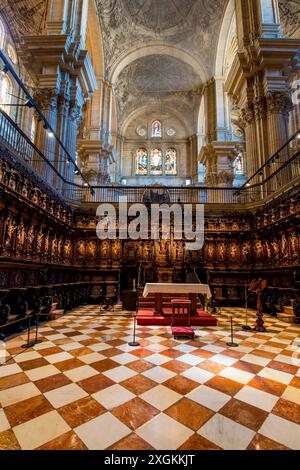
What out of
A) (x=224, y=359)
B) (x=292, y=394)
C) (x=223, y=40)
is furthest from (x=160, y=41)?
(x=292, y=394)

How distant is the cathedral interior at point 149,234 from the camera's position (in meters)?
2.10

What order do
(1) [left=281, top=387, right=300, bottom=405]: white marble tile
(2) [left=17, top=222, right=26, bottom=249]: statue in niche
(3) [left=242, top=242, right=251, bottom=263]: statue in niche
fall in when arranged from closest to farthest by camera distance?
(1) [left=281, top=387, right=300, bottom=405]: white marble tile < (2) [left=17, top=222, right=26, bottom=249]: statue in niche < (3) [left=242, top=242, right=251, bottom=263]: statue in niche

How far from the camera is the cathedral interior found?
2.10 meters

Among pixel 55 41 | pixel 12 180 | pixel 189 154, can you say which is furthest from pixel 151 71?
pixel 12 180

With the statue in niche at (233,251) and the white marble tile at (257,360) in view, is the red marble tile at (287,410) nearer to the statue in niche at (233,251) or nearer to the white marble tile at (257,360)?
the white marble tile at (257,360)

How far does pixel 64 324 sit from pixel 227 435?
4.60 m

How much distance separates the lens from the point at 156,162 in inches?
1050

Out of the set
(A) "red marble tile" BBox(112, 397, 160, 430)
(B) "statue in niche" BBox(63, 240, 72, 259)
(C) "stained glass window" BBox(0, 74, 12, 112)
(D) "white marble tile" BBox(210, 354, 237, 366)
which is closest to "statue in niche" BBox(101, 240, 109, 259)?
(B) "statue in niche" BBox(63, 240, 72, 259)

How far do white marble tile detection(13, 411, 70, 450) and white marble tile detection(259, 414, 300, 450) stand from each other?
154 centimetres

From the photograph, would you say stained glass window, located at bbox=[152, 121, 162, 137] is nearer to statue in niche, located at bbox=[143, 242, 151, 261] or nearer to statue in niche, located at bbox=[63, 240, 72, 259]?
statue in niche, located at bbox=[143, 242, 151, 261]

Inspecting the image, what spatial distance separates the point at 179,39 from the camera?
18641 millimetres

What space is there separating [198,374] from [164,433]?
1.20 metres

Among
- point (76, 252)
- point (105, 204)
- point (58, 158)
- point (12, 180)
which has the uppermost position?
point (58, 158)
